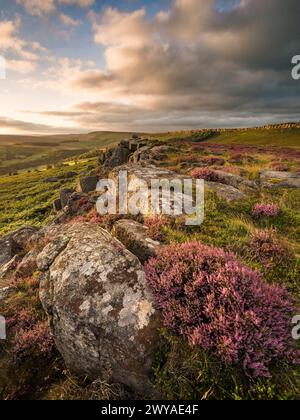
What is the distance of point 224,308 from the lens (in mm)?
4344

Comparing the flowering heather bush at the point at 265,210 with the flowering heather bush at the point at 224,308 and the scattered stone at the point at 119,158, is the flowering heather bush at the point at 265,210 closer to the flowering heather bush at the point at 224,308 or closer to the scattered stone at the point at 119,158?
the flowering heather bush at the point at 224,308

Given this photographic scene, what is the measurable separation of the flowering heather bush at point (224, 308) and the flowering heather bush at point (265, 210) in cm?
443

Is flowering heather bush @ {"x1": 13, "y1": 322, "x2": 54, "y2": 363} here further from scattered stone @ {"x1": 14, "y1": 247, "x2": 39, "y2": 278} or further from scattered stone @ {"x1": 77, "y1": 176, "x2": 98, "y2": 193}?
scattered stone @ {"x1": 77, "y1": 176, "x2": 98, "y2": 193}

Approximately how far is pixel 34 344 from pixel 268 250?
6.30m

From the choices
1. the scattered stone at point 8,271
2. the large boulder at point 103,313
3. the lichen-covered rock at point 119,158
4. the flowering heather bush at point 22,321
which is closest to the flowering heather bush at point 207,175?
the large boulder at point 103,313

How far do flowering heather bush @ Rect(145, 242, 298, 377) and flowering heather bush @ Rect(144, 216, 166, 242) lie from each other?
5.35 feet

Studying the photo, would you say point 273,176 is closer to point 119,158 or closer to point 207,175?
point 207,175

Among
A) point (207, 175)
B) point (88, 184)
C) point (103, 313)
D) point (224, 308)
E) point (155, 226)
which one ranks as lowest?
point (88, 184)

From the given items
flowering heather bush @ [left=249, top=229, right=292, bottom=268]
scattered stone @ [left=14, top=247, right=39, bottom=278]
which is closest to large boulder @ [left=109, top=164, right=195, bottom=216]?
flowering heather bush @ [left=249, top=229, right=292, bottom=268]

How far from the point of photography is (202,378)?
157 inches

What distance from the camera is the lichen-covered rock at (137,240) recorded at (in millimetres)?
6629

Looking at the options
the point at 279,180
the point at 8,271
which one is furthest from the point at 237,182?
the point at 8,271

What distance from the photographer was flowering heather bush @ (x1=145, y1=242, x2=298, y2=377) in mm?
3971
